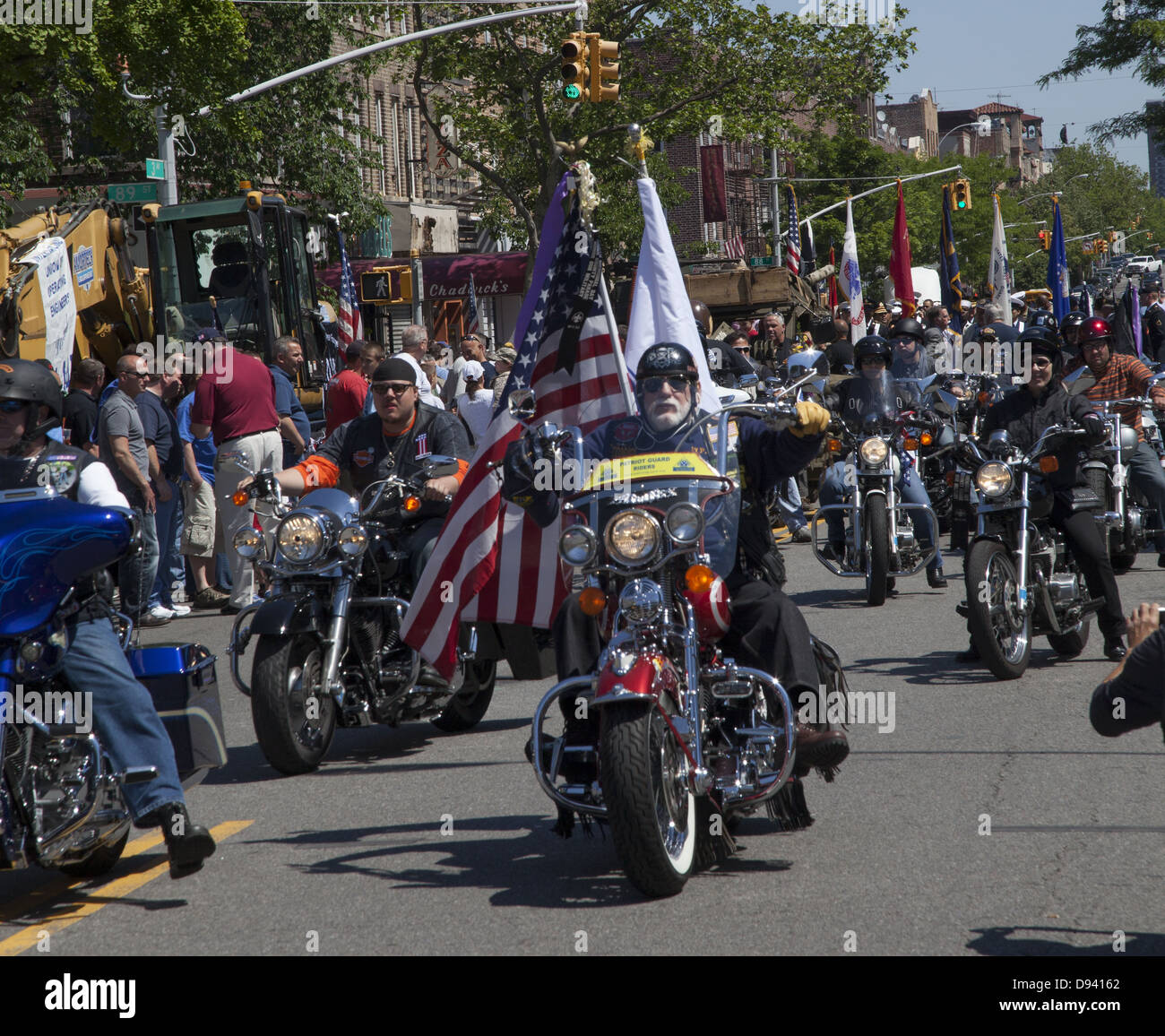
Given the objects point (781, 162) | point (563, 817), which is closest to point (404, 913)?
point (563, 817)

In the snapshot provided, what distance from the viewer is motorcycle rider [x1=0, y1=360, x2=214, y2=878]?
218 inches

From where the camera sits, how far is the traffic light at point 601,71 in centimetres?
1800

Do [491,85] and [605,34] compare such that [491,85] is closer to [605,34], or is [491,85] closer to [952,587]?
[605,34]

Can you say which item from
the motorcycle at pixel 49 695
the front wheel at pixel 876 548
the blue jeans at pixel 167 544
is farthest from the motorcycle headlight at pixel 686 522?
the blue jeans at pixel 167 544

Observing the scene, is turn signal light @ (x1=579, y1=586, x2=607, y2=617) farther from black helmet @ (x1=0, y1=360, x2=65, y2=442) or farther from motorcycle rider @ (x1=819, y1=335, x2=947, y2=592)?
motorcycle rider @ (x1=819, y1=335, x2=947, y2=592)

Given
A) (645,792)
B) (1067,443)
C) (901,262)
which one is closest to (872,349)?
(1067,443)

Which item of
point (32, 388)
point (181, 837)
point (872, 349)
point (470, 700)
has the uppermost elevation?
point (872, 349)

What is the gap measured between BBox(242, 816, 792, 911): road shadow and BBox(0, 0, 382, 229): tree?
38.6ft

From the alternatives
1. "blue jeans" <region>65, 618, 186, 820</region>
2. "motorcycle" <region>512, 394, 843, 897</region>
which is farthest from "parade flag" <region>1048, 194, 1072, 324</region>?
"blue jeans" <region>65, 618, 186, 820</region>

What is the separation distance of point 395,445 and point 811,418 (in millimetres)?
3508

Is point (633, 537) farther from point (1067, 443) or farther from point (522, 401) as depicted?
point (1067, 443)

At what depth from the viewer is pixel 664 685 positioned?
5.22 metres

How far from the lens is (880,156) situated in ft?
240
